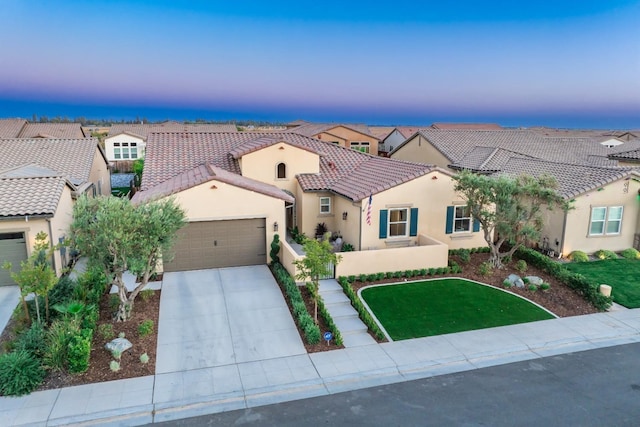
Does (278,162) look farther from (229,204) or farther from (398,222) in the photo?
(398,222)

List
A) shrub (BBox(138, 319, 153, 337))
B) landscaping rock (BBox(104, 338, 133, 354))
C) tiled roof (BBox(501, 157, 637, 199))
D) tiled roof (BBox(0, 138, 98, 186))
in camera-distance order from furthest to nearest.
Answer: tiled roof (BBox(0, 138, 98, 186)) → tiled roof (BBox(501, 157, 637, 199)) → shrub (BBox(138, 319, 153, 337)) → landscaping rock (BBox(104, 338, 133, 354))

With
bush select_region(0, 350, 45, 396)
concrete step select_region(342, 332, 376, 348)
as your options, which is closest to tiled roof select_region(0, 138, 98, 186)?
bush select_region(0, 350, 45, 396)

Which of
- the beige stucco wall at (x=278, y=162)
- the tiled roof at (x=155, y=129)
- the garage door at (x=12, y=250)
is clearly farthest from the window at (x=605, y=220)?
the tiled roof at (x=155, y=129)

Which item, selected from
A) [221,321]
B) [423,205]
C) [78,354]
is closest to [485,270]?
[423,205]

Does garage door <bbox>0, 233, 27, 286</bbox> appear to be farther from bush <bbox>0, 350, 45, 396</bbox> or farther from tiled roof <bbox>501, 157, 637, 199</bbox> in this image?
tiled roof <bbox>501, 157, 637, 199</bbox>

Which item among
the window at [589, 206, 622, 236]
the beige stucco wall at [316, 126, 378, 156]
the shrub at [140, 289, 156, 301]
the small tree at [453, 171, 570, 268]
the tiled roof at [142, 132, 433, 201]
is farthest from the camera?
the beige stucco wall at [316, 126, 378, 156]

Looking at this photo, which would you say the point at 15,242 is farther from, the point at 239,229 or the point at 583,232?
the point at 583,232
